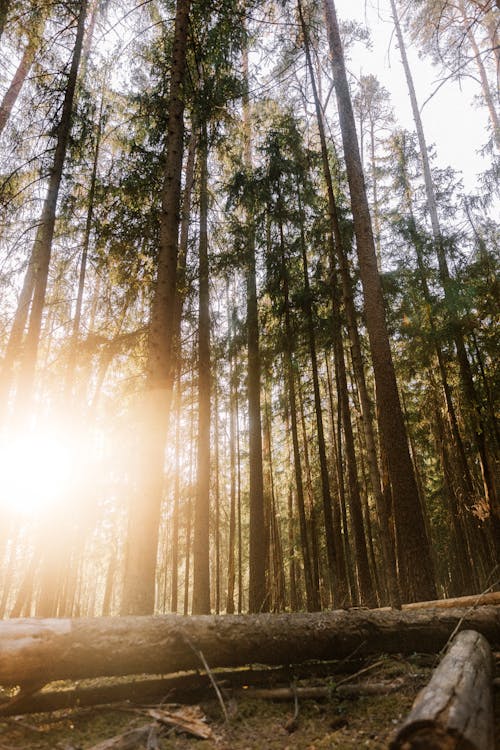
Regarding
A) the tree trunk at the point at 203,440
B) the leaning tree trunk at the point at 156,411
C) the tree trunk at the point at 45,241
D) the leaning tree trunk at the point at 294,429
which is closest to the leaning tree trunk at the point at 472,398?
the leaning tree trunk at the point at 294,429

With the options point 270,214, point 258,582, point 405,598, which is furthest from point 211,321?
point 405,598

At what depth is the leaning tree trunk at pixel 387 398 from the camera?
19.7 feet

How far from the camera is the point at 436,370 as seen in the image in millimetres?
13898

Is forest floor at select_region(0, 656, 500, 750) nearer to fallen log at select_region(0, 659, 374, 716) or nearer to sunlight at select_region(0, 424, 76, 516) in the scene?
fallen log at select_region(0, 659, 374, 716)

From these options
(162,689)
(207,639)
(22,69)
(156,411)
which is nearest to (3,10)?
(22,69)

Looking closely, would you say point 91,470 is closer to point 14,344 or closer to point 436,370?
point 14,344

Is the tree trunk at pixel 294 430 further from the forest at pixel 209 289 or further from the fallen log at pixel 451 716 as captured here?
the fallen log at pixel 451 716

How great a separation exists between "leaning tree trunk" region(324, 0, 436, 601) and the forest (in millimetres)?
35

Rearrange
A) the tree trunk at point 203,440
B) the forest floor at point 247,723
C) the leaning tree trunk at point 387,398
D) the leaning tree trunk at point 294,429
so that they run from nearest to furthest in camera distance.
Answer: the forest floor at point 247,723 → the leaning tree trunk at point 387,398 → the tree trunk at point 203,440 → the leaning tree trunk at point 294,429

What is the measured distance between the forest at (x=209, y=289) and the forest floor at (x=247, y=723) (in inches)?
76.0

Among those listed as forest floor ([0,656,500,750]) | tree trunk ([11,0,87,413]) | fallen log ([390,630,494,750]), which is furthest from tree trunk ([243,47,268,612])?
fallen log ([390,630,494,750])

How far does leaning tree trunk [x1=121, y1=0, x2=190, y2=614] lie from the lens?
15.2 ft

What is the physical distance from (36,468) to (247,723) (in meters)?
8.93

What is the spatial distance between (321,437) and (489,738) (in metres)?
8.20
